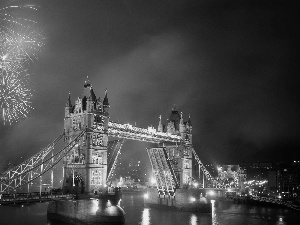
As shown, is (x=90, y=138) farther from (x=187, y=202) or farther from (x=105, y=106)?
(x=187, y=202)

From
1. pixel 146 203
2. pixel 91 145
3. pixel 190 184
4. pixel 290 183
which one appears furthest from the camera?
pixel 290 183

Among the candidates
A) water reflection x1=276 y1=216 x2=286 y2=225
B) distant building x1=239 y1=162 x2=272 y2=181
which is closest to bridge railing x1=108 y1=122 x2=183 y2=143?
water reflection x1=276 y1=216 x2=286 y2=225

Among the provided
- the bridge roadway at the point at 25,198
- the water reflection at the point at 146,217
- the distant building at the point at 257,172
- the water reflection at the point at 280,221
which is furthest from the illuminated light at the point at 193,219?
the distant building at the point at 257,172

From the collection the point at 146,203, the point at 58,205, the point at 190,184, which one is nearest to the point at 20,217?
the point at 58,205

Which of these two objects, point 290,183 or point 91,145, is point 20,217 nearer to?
point 91,145

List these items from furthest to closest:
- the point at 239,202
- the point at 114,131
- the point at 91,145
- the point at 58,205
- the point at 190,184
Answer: the point at 239,202 → the point at 190,184 → the point at 114,131 → the point at 91,145 → the point at 58,205

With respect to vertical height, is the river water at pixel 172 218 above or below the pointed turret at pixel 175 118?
below

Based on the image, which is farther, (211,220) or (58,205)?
(211,220)

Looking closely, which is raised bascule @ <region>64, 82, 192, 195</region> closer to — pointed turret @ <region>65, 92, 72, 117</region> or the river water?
pointed turret @ <region>65, 92, 72, 117</region>

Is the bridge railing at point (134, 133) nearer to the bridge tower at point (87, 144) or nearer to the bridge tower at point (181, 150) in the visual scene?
the bridge tower at point (87, 144)
